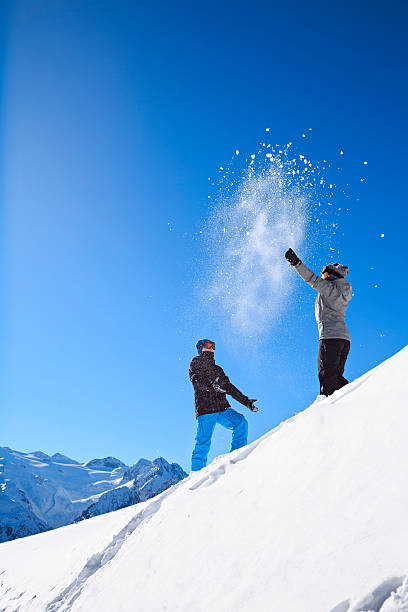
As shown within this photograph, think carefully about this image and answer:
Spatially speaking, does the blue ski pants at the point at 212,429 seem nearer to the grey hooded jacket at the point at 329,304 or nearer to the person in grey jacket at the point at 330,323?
the person in grey jacket at the point at 330,323

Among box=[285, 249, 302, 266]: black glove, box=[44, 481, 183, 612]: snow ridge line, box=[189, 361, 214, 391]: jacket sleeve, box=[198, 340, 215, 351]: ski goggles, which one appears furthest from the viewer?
box=[198, 340, 215, 351]: ski goggles

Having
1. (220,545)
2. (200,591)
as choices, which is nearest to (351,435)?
(220,545)

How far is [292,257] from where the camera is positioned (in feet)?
18.1

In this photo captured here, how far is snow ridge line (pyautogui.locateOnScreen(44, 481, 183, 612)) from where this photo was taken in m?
3.20

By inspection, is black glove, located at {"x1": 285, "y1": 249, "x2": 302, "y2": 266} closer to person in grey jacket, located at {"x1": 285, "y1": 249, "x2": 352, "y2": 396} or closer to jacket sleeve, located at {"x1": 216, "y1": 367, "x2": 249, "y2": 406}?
person in grey jacket, located at {"x1": 285, "y1": 249, "x2": 352, "y2": 396}

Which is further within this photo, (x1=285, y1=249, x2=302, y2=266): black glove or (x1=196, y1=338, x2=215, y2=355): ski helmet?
(x1=196, y1=338, x2=215, y2=355): ski helmet

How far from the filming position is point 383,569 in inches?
58.5

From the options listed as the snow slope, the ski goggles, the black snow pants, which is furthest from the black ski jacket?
the snow slope

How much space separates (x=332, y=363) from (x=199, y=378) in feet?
7.22

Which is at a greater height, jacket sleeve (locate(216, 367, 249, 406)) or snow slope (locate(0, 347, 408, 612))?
jacket sleeve (locate(216, 367, 249, 406))

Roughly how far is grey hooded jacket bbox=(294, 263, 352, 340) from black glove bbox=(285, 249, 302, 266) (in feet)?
0.20

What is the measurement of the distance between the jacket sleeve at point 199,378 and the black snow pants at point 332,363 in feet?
6.09

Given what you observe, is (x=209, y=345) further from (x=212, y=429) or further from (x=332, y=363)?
(x=332, y=363)

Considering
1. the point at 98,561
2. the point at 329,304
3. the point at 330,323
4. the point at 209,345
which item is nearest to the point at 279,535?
the point at 98,561
